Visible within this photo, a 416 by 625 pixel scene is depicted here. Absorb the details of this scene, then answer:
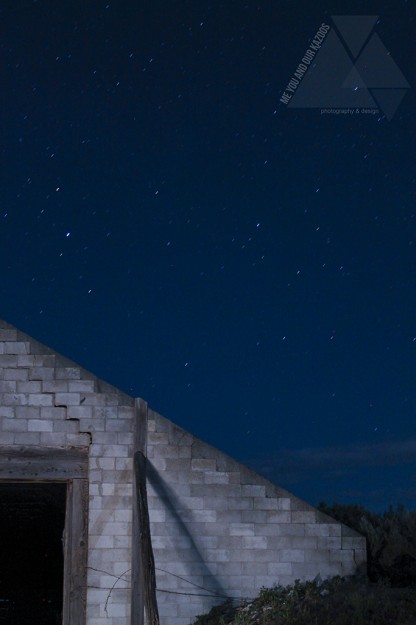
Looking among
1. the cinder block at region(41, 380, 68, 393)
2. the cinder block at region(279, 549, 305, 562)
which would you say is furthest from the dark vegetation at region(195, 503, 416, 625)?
the cinder block at region(41, 380, 68, 393)

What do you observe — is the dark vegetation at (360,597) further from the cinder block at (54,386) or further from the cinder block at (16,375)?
the cinder block at (16,375)

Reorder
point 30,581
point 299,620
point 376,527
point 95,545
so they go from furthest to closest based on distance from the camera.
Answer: point 30,581 < point 376,527 < point 95,545 < point 299,620

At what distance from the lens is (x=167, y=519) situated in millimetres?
12461

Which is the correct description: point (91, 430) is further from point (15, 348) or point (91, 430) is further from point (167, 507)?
point (15, 348)

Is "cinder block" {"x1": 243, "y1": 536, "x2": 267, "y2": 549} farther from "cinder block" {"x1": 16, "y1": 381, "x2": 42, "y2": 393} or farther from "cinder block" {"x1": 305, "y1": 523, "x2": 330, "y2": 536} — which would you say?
"cinder block" {"x1": 16, "y1": 381, "x2": 42, "y2": 393}

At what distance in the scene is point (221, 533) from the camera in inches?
491

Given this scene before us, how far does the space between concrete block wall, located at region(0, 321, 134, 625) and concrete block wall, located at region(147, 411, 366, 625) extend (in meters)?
0.52

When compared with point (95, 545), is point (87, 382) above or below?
above

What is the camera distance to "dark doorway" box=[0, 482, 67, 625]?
21797mm

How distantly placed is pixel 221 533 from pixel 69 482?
2.62 meters

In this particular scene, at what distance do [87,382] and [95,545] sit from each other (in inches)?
104

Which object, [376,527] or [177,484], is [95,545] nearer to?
[177,484]

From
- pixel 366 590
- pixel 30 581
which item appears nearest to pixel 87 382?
pixel 366 590

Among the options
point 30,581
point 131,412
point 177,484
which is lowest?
point 30,581
